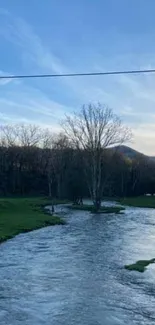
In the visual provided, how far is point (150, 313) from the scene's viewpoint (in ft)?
38.6

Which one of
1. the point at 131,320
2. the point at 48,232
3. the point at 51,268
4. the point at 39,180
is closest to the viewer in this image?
the point at 131,320

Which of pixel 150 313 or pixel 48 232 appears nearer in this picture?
pixel 150 313

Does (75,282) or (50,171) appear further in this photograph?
(50,171)

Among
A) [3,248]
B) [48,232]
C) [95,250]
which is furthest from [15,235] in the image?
[95,250]

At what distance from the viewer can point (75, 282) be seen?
15031 mm

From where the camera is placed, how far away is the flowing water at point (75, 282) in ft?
37.4

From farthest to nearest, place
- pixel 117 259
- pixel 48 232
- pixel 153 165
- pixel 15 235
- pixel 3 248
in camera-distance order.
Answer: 1. pixel 153 165
2. pixel 48 232
3. pixel 15 235
4. pixel 3 248
5. pixel 117 259

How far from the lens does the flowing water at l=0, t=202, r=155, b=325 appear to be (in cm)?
1141

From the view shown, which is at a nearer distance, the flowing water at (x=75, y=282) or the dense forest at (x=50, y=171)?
the flowing water at (x=75, y=282)

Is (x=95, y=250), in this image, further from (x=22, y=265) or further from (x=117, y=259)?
(x=22, y=265)

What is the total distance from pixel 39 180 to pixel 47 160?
4313 millimetres

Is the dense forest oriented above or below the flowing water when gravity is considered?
above

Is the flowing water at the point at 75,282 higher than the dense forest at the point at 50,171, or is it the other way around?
the dense forest at the point at 50,171

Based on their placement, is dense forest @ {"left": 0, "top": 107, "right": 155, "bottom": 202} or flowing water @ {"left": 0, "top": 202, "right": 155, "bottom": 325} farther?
dense forest @ {"left": 0, "top": 107, "right": 155, "bottom": 202}
